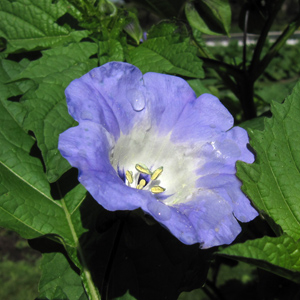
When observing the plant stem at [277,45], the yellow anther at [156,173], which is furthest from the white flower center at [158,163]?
the plant stem at [277,45]

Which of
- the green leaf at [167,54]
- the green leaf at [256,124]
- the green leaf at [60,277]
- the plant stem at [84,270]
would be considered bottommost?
the green leaf at [60,277]

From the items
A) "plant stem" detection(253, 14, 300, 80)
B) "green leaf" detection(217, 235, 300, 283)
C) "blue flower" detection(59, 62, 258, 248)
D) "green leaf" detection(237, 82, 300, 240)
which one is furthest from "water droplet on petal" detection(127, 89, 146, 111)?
"plant stem" detection(253, 14, 300, 80)

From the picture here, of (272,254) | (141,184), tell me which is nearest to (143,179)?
(141,184)

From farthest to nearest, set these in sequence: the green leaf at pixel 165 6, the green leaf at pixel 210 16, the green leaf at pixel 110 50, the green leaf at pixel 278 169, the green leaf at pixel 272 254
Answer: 1. the green leaf at pixel 165 6
2. the green leaf at pixel 210 16
3. the green leaf at pixel 110 50
4. the green leaf at pixel 278 169
5. the green leaf at pixel 272 254

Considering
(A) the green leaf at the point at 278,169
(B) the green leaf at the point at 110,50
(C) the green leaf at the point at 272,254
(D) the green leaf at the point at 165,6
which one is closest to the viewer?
(C) the green leaf at the point at 272,254

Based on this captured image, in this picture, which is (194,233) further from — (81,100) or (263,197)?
(81,100)

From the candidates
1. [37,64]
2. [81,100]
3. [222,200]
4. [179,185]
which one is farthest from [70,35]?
[222,200]

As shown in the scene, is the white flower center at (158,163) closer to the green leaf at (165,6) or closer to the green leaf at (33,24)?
the green leaf at (33,24)

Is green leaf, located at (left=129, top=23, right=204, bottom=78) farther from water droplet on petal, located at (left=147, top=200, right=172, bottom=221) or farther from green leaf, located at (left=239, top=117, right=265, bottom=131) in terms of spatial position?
water droplet on petal, located at (left=147, top=200, right=172, bottom=221)
